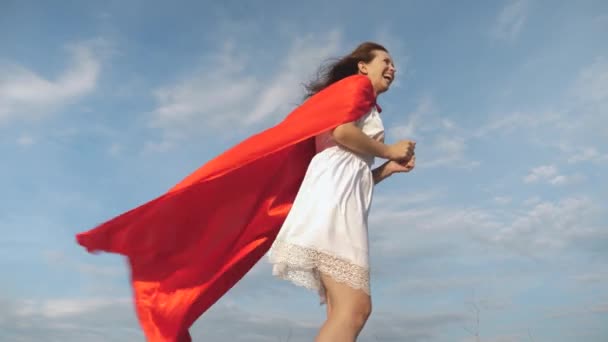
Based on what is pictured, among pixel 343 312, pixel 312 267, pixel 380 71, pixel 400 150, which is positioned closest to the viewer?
pixel 343 312

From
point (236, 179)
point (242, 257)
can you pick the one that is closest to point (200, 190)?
point (236, 179)

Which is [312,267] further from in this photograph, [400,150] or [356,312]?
[400,150]

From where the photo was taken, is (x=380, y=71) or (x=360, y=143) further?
(x=380, y=71)

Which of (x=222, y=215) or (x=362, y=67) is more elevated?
(x=362, y=67)

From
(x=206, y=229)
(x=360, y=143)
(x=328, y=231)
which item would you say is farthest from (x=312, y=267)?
(x=206, y=229)

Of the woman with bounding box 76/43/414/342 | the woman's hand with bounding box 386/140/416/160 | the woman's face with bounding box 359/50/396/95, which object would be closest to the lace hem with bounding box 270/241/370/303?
the woman with bounding box 76/43/414/342

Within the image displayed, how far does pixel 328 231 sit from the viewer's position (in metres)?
2.81

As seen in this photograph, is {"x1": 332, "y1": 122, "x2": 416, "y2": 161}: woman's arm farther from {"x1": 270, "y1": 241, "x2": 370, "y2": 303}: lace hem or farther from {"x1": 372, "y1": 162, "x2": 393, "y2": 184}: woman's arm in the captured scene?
{"x1": 270, "y1": 241, "x2": 370, "y2": 303}: lace hem

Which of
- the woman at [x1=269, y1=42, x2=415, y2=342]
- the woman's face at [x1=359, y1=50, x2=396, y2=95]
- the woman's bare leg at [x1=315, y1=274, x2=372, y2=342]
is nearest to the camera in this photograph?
the woman's bare leg at [x1=315, y1=274, x2=372, y2=342]

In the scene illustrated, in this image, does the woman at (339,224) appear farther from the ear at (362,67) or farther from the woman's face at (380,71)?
the ear at (362,67)

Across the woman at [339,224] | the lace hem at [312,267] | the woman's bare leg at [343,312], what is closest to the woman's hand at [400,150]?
the woman at [339,224]

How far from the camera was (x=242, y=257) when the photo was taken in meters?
3.42

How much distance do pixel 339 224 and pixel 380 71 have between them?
99 centimetres

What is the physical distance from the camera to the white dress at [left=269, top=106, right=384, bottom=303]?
110 inches
